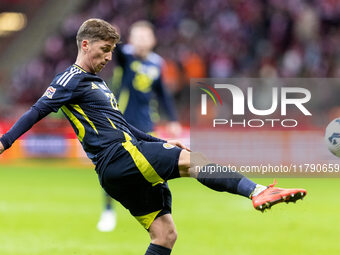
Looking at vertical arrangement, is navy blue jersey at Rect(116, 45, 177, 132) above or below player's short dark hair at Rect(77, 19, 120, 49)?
below

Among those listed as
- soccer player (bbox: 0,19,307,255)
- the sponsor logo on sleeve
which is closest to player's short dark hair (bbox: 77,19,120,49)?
soccer player (bbox: 0,19,307,255)

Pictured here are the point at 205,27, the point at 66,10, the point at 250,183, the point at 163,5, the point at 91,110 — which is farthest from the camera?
the point at 66,10

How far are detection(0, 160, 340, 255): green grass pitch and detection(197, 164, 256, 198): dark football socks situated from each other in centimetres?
234

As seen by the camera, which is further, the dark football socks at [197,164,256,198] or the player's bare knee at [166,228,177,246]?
the player's bare knee at [166,228,177,246]

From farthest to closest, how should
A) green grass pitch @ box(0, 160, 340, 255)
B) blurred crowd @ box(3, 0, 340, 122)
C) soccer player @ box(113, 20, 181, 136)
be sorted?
blurred crowd @ box(3, 0, 340, 122)
soccer player @ box(113, 20, 181, 136)
green grass pitch @ box(0, 160, 340, 255)

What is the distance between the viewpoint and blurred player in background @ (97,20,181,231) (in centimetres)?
768

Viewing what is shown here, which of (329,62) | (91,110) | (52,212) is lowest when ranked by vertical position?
(52,212)

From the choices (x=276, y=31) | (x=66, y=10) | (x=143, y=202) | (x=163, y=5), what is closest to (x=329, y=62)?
(x=276, y=31)

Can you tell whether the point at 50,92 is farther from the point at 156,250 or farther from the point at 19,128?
the point at 156,250

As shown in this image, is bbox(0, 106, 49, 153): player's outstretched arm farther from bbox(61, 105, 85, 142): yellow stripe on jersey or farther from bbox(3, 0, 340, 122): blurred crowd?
bbox(3, 0, 340, 122): blurred crowd

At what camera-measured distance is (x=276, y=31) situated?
1656 centimetres

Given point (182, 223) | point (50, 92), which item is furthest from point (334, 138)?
point (182, 223)

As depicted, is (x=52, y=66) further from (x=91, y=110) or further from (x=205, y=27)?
(x=91, y=110)

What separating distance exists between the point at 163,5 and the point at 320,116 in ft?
26.0
